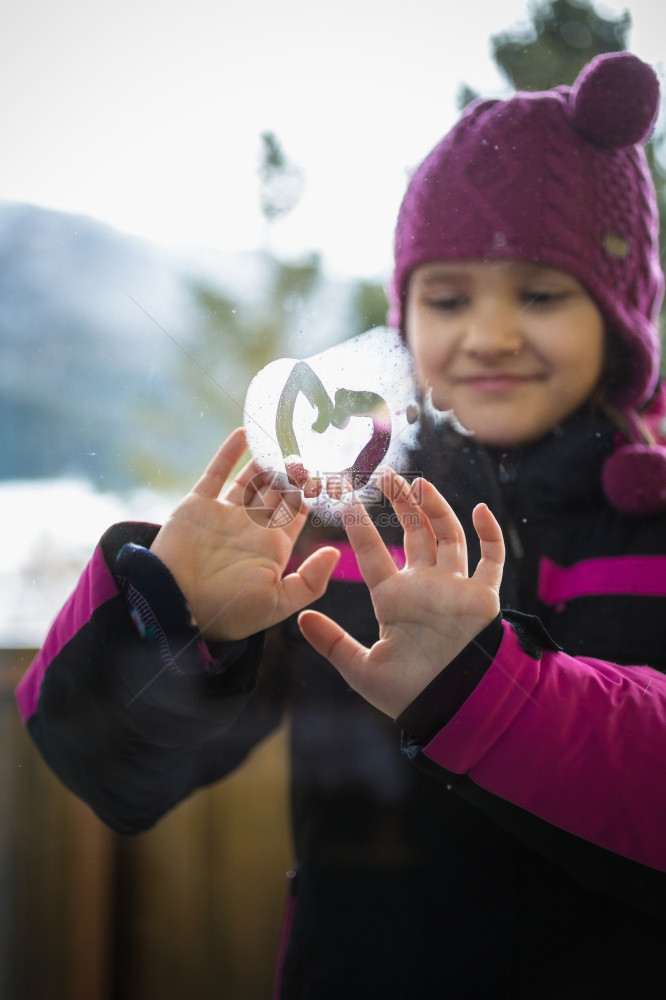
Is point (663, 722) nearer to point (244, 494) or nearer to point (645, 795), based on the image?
point (645, 795)

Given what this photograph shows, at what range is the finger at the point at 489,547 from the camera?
327 mm

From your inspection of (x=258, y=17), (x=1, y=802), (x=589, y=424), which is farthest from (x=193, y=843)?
(x=258, y=17)

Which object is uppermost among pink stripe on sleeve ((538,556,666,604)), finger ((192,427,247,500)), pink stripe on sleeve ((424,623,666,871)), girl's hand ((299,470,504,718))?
finger ((192,427,247,500))

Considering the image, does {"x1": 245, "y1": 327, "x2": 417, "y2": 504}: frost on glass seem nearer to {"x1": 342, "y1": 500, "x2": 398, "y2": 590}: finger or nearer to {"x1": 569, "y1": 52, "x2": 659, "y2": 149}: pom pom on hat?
{"x1": 342, "y1": 500, "x2": 398, "y2": 590}: finger

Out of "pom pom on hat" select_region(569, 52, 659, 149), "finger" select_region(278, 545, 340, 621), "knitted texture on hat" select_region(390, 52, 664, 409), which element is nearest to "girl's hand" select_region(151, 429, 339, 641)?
"finger" select_region(278, 545, 340, 621)

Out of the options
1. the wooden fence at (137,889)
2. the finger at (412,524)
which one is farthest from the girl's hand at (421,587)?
the wooden fence at (137,889)

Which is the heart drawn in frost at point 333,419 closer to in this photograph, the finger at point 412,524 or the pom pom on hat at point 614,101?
the finger at point 412,524

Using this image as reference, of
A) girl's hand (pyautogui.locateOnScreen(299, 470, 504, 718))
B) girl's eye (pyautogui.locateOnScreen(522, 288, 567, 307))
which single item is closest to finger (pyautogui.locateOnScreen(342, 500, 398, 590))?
girl's hand (pyautogui.locateOnScreen(299, 470, 504, 718))

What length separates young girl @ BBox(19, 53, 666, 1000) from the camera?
329 millimetres

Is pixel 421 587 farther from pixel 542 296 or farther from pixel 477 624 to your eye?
pixel 542 296

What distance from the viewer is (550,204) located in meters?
0.35

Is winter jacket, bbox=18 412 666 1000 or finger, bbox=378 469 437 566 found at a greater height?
finger, bbox=378 469 437 566

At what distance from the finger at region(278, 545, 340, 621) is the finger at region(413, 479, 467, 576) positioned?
0.05m

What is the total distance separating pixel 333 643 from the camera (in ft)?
1.13
